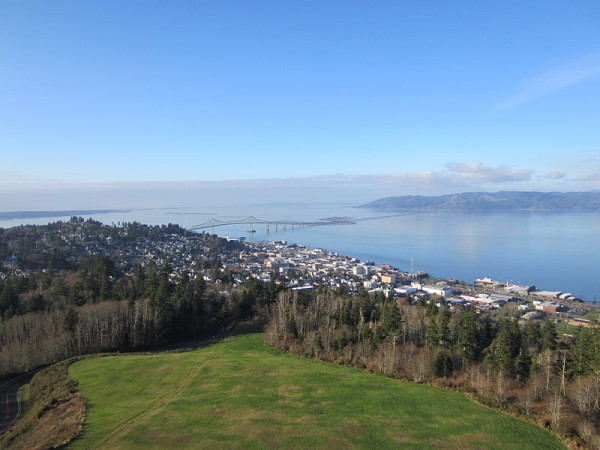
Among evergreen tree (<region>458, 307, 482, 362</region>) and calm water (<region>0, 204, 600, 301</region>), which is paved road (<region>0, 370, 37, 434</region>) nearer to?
evergreen tree (<region>458, 307, 482, 362</region>)

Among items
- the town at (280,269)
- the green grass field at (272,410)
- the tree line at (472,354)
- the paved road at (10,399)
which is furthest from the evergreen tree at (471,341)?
the paved road at (10,399)

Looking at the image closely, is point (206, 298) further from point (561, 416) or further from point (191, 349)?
point (561, 416)

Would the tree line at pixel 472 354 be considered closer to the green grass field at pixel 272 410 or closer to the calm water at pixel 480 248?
the green grass field at pixel 272 410

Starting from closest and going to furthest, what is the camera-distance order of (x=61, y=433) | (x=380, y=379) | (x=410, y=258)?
(x=61, y=433) → (x=380, y=379) → (x=410, y=258)

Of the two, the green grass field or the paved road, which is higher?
the green grass field

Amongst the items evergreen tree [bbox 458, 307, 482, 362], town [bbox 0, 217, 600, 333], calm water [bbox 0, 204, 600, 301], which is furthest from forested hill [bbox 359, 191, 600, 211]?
evergreen tree [bbox 458, 307, 482, 362]

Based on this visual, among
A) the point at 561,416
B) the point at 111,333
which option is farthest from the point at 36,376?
the point at 561,416
